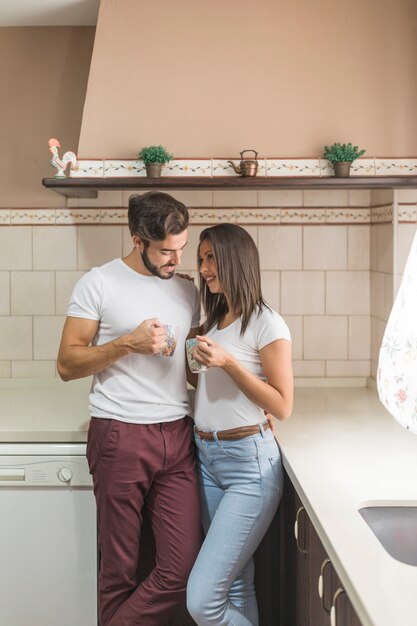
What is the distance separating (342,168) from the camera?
9.16 ft

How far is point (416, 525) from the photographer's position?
1848 mm

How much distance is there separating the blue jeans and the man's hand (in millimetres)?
340

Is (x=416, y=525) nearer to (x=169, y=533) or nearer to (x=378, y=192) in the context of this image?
(x=169, y=533)

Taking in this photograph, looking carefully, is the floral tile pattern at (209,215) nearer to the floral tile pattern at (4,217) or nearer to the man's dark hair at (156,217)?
the floral tile pattern at (4,217)

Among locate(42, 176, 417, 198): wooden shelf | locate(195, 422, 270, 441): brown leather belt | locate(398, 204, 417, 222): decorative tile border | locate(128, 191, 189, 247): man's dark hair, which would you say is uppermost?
locate(42, 176, 417, 198): wooden shelf

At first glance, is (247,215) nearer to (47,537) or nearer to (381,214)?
(381,214)

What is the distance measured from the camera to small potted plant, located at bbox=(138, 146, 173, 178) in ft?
9.16

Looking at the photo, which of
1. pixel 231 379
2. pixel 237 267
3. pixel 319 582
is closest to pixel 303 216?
pixel 237 267

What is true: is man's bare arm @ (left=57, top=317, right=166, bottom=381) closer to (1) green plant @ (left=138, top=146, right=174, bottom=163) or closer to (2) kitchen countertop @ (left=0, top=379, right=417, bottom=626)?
(2) kitchen countertop @ (left=0, top=379, right=417, bottom=626)

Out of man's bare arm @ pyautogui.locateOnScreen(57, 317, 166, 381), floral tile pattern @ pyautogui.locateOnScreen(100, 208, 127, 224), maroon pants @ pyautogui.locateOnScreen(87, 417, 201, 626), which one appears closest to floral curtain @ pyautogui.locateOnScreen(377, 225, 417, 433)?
man's bare arm @ pyautogui.locateOnScreen(57, 317, 166, 381)

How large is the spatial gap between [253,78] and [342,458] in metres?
1.46

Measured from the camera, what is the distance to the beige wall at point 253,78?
2.87 m

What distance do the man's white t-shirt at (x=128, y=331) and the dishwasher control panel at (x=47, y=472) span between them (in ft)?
0.94

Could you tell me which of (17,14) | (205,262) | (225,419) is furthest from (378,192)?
(17,14)
